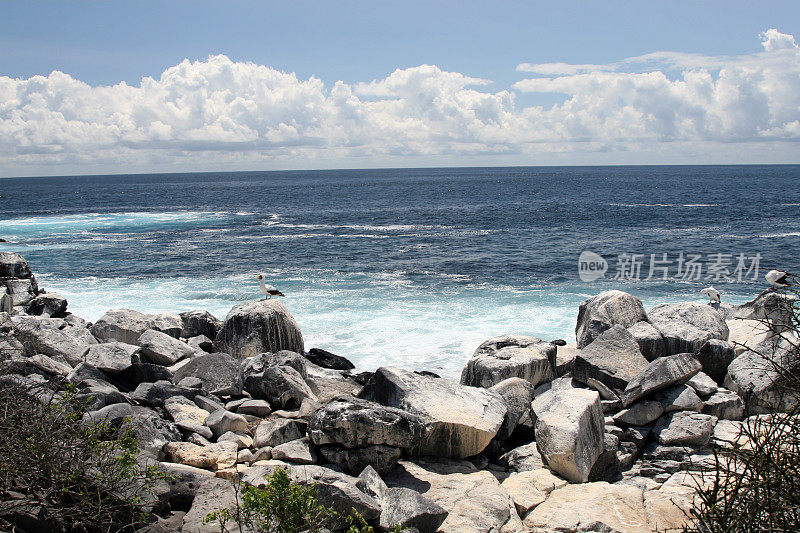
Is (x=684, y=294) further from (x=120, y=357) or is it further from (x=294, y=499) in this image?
(x=294, y=499)

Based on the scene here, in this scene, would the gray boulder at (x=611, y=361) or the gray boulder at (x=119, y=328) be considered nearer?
the gray boulder at (x=611, y=361)

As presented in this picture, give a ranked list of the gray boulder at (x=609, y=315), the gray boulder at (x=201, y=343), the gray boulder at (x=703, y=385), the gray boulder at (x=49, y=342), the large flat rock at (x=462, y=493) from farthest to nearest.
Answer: the gray boulder at (x=201, y=343) → the gray boulder at (x=609, y=315) → the gray boulder at (x=49, y=342) → the gray boulder at (x=703, y=385) → the large flat rock at (x=462, y=493)

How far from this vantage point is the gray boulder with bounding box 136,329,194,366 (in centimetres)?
1393

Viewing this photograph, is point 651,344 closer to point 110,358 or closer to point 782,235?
point 110,358

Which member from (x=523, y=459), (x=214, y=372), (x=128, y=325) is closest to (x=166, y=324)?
(x=128, y=325)

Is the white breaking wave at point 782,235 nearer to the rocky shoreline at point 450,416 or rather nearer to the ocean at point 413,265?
the ocean at point 413,265

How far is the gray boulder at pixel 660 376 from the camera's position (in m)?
11.0

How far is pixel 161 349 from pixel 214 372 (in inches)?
82.9

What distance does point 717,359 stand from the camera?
12.6 m

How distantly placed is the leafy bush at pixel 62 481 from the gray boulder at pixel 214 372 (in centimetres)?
514

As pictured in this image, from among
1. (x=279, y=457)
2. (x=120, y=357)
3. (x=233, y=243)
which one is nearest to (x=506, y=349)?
(x=279, y=457)

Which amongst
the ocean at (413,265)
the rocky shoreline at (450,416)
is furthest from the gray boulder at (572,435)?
the ocean at (413,265)

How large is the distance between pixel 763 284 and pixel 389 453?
24.8 m

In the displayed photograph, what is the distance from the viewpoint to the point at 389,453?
880 cm
